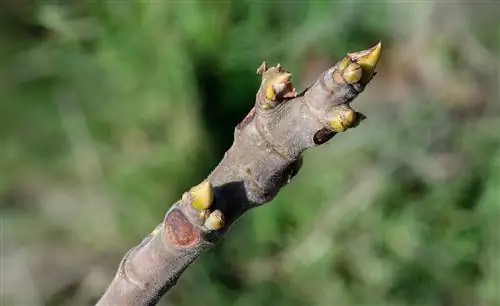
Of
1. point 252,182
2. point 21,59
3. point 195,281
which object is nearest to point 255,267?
point 195,281

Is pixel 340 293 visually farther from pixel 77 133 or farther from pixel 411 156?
pixel 77 133

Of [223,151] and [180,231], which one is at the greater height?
[180,231]

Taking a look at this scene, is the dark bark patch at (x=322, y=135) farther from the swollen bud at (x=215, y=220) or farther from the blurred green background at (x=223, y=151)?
the blurred green background at (x=223, y=151)

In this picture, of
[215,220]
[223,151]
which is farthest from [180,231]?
[223,151]

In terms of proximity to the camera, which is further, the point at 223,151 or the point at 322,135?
the point at 223,151

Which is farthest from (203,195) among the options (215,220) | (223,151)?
(223,151)

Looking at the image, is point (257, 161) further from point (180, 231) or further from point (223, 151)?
point (223, 151)

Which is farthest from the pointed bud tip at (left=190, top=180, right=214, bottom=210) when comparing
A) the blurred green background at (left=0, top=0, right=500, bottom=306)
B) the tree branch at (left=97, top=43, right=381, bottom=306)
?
the blurred green background at (left=0, top=0, right=500, bottom=306)
